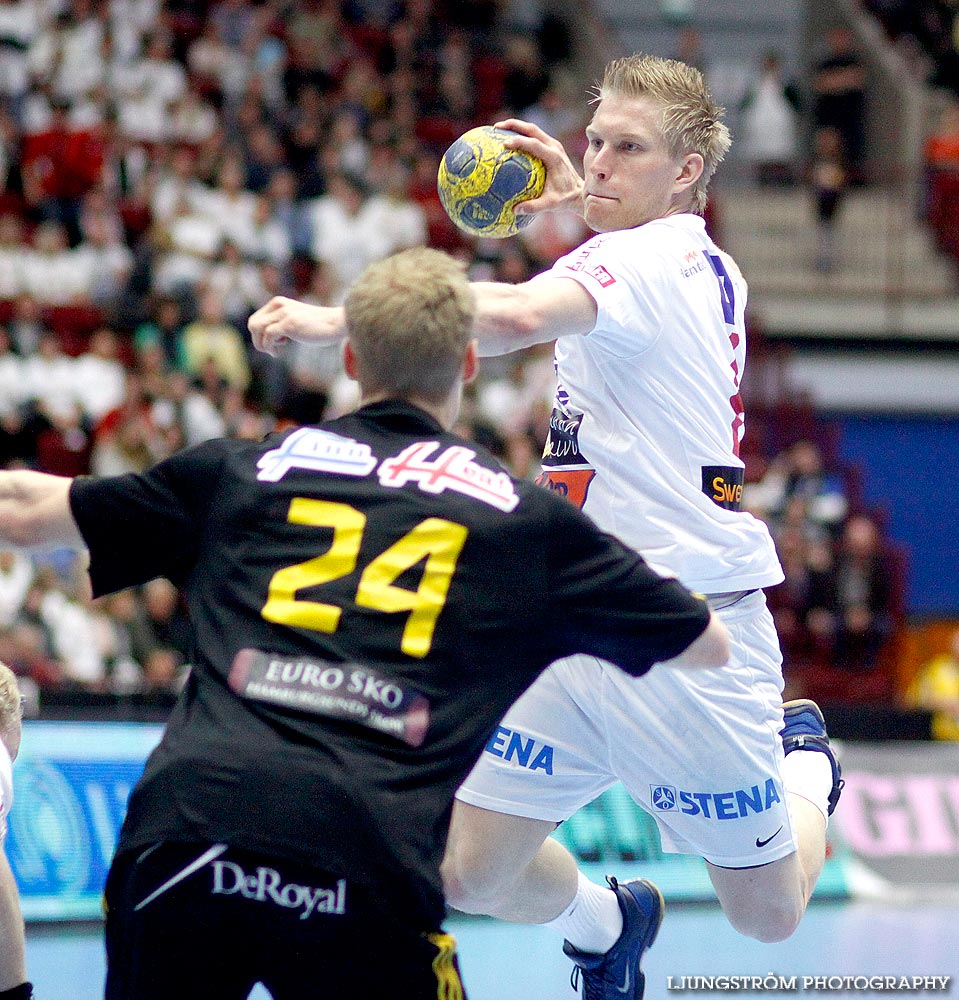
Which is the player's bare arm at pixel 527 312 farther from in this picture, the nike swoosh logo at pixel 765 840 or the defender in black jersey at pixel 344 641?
the nike swoosh logo at pixel 765 840

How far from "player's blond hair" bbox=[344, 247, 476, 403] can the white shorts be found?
Answer: 5.05 feet

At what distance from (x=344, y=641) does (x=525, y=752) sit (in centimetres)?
175

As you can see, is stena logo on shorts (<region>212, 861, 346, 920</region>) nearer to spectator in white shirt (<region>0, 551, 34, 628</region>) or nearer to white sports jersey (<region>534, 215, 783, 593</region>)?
white sports jersey (<region>534, 215, 783, 593</region>)

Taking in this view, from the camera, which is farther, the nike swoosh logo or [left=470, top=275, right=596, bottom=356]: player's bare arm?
the nike swoosh logo

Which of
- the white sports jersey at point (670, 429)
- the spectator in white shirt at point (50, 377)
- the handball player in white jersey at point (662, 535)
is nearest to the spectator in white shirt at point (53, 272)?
the spectator in white shirt at point (50, 377)

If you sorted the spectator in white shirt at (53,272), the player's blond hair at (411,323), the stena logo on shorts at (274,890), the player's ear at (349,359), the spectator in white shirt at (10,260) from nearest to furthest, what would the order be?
the stena logo on shorts at (274,890) → the player's blond hair at (411,323) → the player's ear at (349,359) → the spectator in white shirt at (10,260) → the spectator in white shirt at (53,272)

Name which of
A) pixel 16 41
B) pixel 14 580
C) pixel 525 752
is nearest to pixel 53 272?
pixel 16 41

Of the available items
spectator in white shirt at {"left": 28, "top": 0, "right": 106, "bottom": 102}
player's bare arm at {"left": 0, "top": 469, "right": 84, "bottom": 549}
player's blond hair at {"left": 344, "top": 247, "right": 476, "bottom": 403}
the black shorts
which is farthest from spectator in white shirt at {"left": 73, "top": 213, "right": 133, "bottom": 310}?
the black shorts

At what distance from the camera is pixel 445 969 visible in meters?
3.12

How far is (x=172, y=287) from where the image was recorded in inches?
565

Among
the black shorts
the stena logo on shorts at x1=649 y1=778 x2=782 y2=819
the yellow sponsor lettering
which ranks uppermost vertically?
the yellow sponsor lettering

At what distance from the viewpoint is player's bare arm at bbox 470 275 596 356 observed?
12.6 ft

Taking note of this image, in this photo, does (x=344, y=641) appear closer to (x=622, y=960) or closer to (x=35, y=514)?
(x=35, y=514)

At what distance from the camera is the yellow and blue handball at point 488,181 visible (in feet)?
15.7
